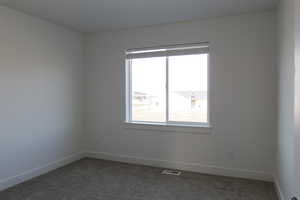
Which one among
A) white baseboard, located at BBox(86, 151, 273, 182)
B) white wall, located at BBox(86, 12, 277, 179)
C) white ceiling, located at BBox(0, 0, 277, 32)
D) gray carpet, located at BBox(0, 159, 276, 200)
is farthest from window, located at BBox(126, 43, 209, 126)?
gray carpet, located at BBox(0, 159, 276, 200)

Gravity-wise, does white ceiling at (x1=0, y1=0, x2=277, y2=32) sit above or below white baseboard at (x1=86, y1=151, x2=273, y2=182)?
above

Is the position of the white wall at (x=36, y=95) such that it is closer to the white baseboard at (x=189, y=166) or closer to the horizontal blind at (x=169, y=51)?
the white baseboard at (x=189, y=166)

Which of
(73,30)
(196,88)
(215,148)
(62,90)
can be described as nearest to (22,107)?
(62,90)

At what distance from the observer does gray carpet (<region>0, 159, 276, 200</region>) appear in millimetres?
2697

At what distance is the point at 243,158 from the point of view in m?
3.25

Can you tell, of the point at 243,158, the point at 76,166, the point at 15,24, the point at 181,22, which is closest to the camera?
the point at 15,24

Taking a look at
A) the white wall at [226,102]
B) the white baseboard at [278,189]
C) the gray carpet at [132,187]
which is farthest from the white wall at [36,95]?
the white baseboard at [278,189]

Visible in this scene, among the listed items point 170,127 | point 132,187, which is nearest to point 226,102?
point 170,127

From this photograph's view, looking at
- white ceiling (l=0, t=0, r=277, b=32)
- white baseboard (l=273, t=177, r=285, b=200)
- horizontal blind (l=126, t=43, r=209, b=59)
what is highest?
white ceiling (l=0, t=0, r=277, b=32)

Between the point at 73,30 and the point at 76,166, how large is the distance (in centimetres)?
244

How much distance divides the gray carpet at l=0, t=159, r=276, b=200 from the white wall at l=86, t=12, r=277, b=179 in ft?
0.90

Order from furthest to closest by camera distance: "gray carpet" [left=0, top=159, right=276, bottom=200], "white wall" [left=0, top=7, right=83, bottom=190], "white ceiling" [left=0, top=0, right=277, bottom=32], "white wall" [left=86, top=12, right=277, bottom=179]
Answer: "white wall" [left=86, top=12, right=277, bottom=179] → "white wall" [left=0, top=7, right=83, bottom=190] → "white ceiling" [left=0, top=0, right=277, bottom=32] → "gray carpet" [left=0, top=159, right=276, bottom=200]

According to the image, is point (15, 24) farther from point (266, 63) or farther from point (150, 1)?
point (266, 63)

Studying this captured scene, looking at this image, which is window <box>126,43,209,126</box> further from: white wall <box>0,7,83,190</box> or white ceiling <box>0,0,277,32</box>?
white wall <box>0,7,83,190</box>
